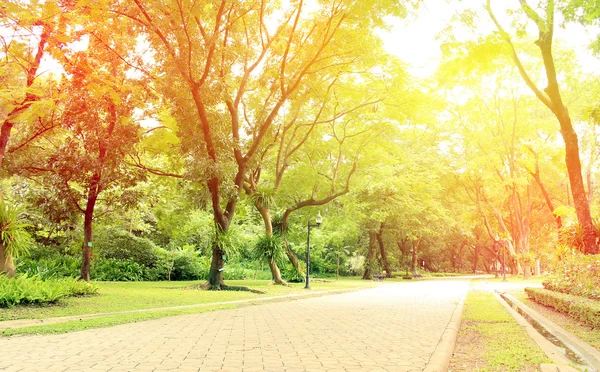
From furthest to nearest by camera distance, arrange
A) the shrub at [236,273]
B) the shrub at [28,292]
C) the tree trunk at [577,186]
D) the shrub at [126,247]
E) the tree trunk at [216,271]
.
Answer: the shrub at [236,273], the shrub at [126,247], the tree trunk at [216,271], the tree trunk at [577,186], the shrub at [28,292]

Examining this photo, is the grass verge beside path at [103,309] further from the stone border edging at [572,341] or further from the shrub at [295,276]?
the shrub at [295,276]

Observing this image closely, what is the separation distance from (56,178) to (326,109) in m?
11.5

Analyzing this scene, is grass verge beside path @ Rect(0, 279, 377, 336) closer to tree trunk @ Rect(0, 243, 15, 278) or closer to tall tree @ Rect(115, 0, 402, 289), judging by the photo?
tree trunk @ Rect(0, 243, 15, 278)

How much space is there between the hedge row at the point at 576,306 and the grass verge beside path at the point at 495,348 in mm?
1154

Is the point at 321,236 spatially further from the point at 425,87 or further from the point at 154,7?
the point at 154,7

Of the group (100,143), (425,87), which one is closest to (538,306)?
(425,87)

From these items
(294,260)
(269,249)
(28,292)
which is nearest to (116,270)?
(269,249)

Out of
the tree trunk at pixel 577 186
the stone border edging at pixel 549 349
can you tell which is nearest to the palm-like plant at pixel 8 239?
the stone border edging at pixel 549 349

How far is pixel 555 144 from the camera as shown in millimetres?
28625

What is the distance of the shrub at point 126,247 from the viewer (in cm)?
2269

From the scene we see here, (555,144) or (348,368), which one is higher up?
(555,144)

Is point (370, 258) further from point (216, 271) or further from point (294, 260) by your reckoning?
point (216, 271)

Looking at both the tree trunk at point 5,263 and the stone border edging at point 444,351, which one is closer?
the stone border edging at point 444,351

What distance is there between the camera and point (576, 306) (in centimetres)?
863
